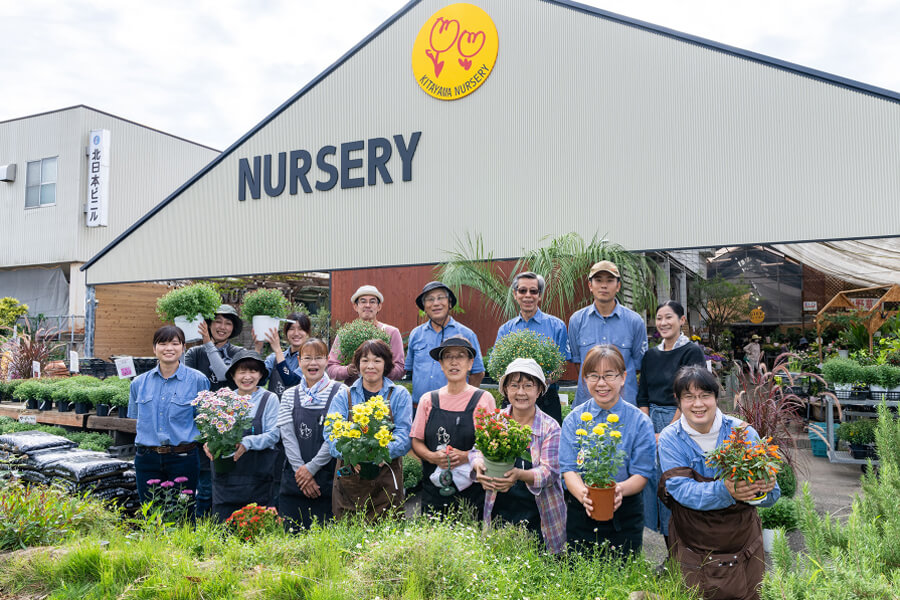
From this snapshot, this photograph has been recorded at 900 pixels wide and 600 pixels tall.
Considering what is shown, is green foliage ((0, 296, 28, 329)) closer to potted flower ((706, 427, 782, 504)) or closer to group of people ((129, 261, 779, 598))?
group of people ((129, 261, 779, 598))

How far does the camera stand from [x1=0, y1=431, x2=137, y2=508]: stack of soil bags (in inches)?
192

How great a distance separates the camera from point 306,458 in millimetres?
4086

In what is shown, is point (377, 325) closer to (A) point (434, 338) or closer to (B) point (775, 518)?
(A) point (434, 338)

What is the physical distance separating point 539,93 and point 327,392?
7.14 meters

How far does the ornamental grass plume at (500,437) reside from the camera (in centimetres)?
308

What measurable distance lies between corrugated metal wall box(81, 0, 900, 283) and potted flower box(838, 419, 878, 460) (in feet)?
8.16

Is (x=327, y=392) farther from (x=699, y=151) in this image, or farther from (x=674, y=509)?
(x=699, y=151)

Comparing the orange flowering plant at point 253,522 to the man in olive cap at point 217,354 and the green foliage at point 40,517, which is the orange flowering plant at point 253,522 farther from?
the man in olive cap at point 217,354

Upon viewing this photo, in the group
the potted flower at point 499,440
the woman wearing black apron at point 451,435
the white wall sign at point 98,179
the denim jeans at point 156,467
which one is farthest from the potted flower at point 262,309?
the white wall sign at point 98,179

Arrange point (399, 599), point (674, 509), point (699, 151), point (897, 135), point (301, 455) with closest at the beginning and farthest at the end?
point (399, 599), point (674, 509), point (301, 455), point (897, 135), point (699, 151)

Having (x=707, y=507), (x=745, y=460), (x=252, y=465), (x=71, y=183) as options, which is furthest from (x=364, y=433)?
(x=71, y=183)

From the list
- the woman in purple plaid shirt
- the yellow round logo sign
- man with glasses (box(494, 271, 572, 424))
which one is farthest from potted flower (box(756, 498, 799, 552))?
the yellow round logo sign

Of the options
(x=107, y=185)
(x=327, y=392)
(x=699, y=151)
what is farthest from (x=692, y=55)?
(x=107, y=185)

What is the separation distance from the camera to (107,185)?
60.1 ft
